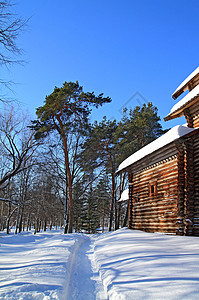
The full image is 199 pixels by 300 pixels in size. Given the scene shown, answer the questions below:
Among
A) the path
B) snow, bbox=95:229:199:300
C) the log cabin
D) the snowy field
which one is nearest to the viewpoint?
snow, bbox=95:229:199:300

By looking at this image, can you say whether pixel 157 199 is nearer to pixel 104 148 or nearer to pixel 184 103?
pixel 184 103

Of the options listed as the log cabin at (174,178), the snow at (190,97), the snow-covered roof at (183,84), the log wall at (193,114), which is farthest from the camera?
the snow-covered roof at (183,84)

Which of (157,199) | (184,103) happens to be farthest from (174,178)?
(184,103)

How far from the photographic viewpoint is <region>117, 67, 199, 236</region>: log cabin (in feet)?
33.2

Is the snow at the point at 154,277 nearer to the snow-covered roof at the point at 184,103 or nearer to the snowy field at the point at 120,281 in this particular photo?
the snowy field at the point at 120,281

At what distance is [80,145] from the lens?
2547 centimetres

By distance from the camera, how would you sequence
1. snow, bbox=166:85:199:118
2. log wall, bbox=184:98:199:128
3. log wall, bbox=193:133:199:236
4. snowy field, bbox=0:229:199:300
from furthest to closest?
log wall, bbox=184:98:199:128, snow, bbox=166:85:199:118, log wall, bbox=193:133:199:236, snowy field, bbox=0:229:199:300

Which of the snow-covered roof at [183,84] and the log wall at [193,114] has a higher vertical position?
the snow-covered roof at [183,84]

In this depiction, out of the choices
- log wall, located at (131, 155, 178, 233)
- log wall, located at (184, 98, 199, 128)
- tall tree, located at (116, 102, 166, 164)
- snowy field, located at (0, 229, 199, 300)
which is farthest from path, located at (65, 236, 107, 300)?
tall tree, located at (116, 102, 166, 164)

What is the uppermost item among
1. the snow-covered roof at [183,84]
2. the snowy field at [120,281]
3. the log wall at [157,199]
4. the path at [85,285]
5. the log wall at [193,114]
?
the snow-covered roof at [183,84]

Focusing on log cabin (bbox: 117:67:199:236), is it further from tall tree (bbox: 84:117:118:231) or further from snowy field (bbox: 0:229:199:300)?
tall tree (bbox: 84:117:118:231)

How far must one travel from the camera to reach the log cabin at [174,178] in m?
10.1

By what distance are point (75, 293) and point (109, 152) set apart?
2304 centimetres

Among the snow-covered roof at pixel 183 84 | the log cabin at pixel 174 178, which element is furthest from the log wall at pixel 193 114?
the snow-covered roof at pixel 183 84
